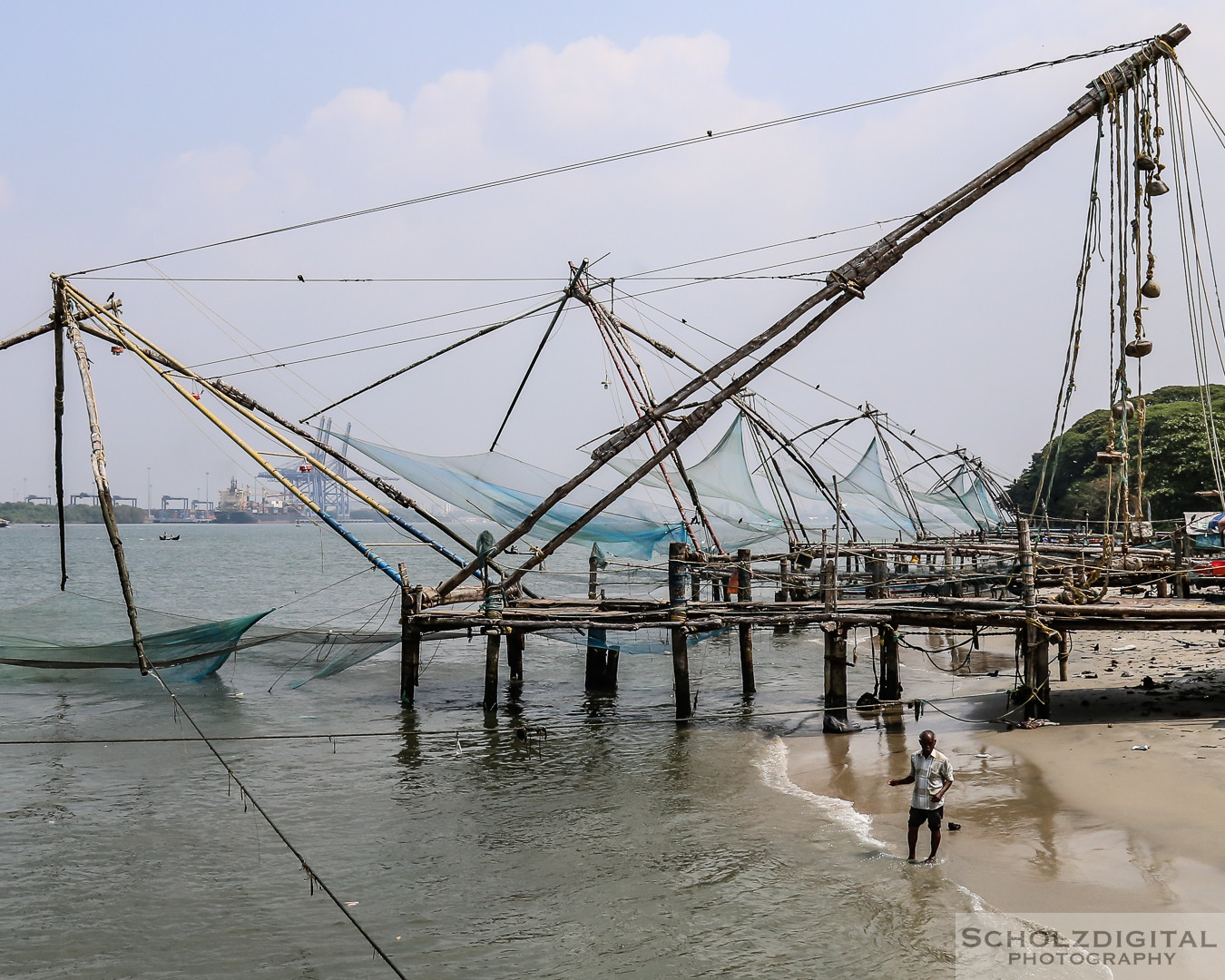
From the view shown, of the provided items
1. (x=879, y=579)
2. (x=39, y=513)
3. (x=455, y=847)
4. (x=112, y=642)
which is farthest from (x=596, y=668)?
(x=39, y=513)

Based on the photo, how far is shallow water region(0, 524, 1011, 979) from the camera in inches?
303

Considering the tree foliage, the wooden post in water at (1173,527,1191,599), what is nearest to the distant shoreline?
the tree foliage

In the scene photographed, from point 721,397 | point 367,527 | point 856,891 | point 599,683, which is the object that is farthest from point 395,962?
point 367,527

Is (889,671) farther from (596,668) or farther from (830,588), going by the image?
(596,668)

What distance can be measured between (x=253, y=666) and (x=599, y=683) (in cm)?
846

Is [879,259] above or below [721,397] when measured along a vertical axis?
above

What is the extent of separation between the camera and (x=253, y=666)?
71.7 ft

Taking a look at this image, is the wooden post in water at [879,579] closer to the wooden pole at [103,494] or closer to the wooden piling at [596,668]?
the wooden piling at [596,668]

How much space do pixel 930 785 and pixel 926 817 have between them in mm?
318

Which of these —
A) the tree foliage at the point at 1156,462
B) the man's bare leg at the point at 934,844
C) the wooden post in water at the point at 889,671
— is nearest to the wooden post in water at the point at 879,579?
the wooden post in water at the point at 889,671

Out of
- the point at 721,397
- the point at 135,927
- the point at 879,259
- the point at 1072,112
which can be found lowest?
the point at 135,927

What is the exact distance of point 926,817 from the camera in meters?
8.34

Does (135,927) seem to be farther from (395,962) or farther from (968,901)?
(968,901)

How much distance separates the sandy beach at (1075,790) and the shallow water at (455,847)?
1.66 ft
